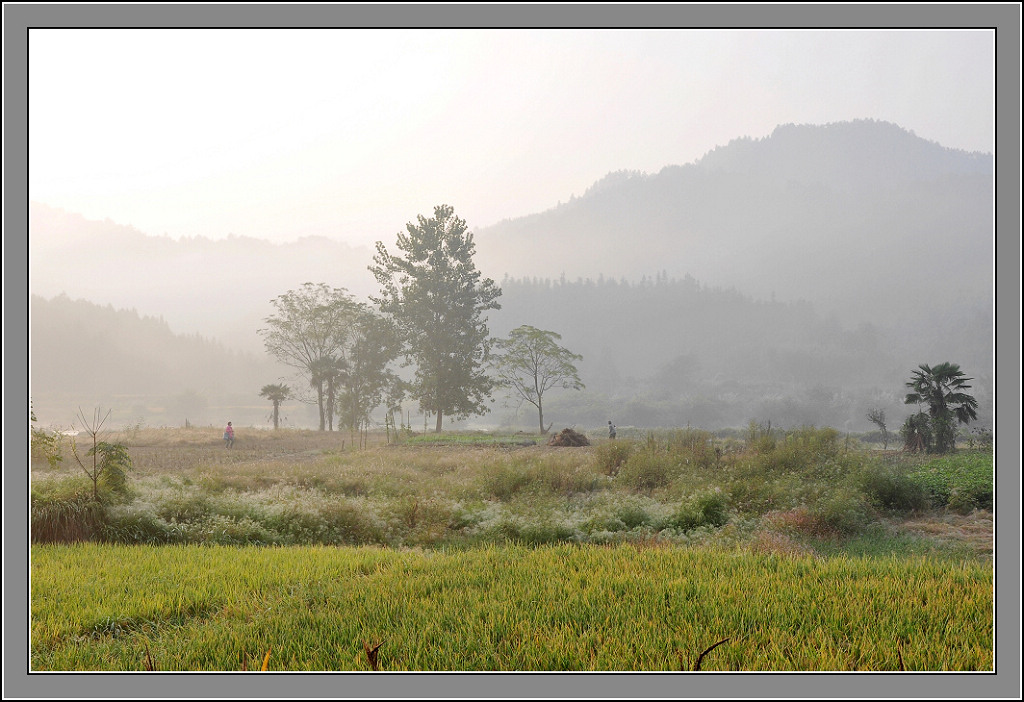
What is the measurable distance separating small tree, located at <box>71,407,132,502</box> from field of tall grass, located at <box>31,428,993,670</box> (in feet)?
0.46

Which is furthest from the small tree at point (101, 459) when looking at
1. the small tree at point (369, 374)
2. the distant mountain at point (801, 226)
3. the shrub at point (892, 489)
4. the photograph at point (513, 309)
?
the shrub at point (892, 489)

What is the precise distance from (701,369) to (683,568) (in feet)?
9.94

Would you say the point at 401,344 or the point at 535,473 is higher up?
Answer: the point at 401,344

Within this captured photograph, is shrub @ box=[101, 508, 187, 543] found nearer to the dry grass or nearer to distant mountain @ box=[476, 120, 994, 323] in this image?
distant mountain @ box=[476, 120, 994, 323]

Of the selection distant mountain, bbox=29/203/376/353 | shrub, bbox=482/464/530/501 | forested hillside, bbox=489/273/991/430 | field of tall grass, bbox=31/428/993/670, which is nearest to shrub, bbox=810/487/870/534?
field of tall grass, bbox=31/428/993/670

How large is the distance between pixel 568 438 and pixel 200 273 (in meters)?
4.87

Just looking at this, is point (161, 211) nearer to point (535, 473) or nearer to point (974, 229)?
point (535, 473)

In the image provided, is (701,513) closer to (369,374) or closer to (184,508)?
(369,374)

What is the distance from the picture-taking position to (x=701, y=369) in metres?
7.00

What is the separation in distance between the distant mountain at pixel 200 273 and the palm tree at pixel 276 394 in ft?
1.57

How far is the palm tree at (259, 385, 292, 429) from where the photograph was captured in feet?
22.5

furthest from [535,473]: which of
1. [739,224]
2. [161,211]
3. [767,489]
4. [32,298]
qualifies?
[32,298]

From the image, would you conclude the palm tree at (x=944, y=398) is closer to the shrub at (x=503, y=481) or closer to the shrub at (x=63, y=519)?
the shrub at (x=503, y=481)

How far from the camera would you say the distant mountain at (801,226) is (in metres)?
6.35
